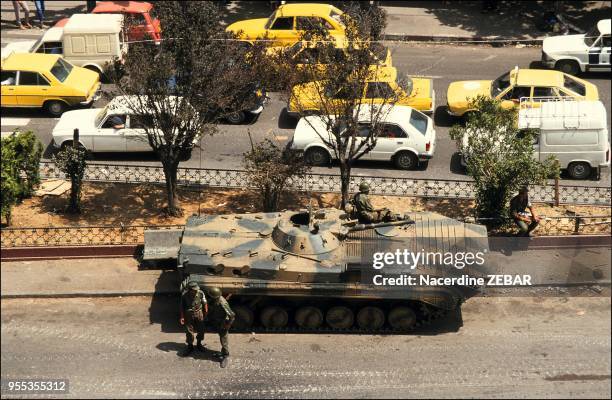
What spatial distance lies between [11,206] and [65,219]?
128 centimetres

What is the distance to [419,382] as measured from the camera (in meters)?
16.8

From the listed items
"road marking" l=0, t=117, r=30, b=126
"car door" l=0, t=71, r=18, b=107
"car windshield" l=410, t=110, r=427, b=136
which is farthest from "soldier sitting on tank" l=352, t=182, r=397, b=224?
"car door" l=0, t=71, r=18, b=107

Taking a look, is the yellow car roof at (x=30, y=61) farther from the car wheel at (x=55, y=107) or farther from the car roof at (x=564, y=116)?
the car roof at (x=564, y=116)

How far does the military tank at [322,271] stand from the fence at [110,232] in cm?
281

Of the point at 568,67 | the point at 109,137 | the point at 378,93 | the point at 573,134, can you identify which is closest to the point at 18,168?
the point at 109,137

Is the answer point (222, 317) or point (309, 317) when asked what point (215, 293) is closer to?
point (222, 317)

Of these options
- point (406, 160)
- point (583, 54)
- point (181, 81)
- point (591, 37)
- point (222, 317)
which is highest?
point (181, 81)

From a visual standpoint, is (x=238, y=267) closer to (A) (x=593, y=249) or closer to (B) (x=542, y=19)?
(A) (x=593, y=249)

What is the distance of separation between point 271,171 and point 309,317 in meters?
4.60

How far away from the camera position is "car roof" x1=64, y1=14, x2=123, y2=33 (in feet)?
98.2

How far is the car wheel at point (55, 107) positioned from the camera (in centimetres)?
2766

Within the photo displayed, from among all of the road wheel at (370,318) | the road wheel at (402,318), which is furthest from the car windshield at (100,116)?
the road wheel at (402,318)

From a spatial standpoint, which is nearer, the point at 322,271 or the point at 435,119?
the point at 322,271

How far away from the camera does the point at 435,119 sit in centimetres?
2803
